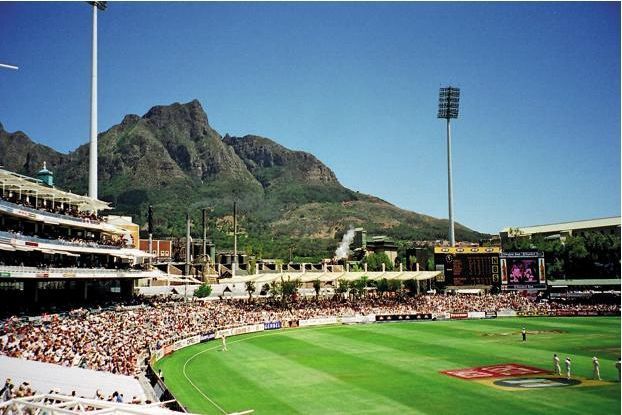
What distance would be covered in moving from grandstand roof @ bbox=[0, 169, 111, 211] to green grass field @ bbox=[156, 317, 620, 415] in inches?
766

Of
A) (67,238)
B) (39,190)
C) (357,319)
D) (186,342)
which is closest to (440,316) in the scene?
(357,319)

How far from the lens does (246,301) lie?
7369 centimetres

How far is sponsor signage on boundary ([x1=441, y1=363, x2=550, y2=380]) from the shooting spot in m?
34.7

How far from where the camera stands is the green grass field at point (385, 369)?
92.6 feet

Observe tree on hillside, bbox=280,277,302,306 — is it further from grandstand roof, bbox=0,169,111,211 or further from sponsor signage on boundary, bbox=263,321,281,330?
grandstand roof, bbox=0,169,111,211

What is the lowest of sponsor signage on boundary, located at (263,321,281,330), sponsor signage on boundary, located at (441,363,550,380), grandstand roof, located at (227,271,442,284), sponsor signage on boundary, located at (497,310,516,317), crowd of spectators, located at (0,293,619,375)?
sponsor signage on boundary, located at (497,310,516,317)

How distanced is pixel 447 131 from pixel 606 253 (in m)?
35.6

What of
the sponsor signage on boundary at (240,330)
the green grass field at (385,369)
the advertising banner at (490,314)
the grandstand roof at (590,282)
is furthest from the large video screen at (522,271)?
the sponsor signage on boundary at (240,330)

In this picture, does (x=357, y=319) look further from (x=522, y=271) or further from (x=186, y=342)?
(x=522, y=271)

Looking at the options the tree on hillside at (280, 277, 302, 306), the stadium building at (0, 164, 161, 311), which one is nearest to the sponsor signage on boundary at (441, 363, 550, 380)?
the stadium building at (0, 164, 161, 311)

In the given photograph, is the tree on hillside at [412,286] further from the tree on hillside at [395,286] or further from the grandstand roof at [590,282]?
the grandstand roof at [590,282]

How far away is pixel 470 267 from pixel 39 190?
57579 mm

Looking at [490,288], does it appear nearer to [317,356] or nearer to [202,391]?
[317,356]

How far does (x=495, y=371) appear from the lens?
1419 inches
